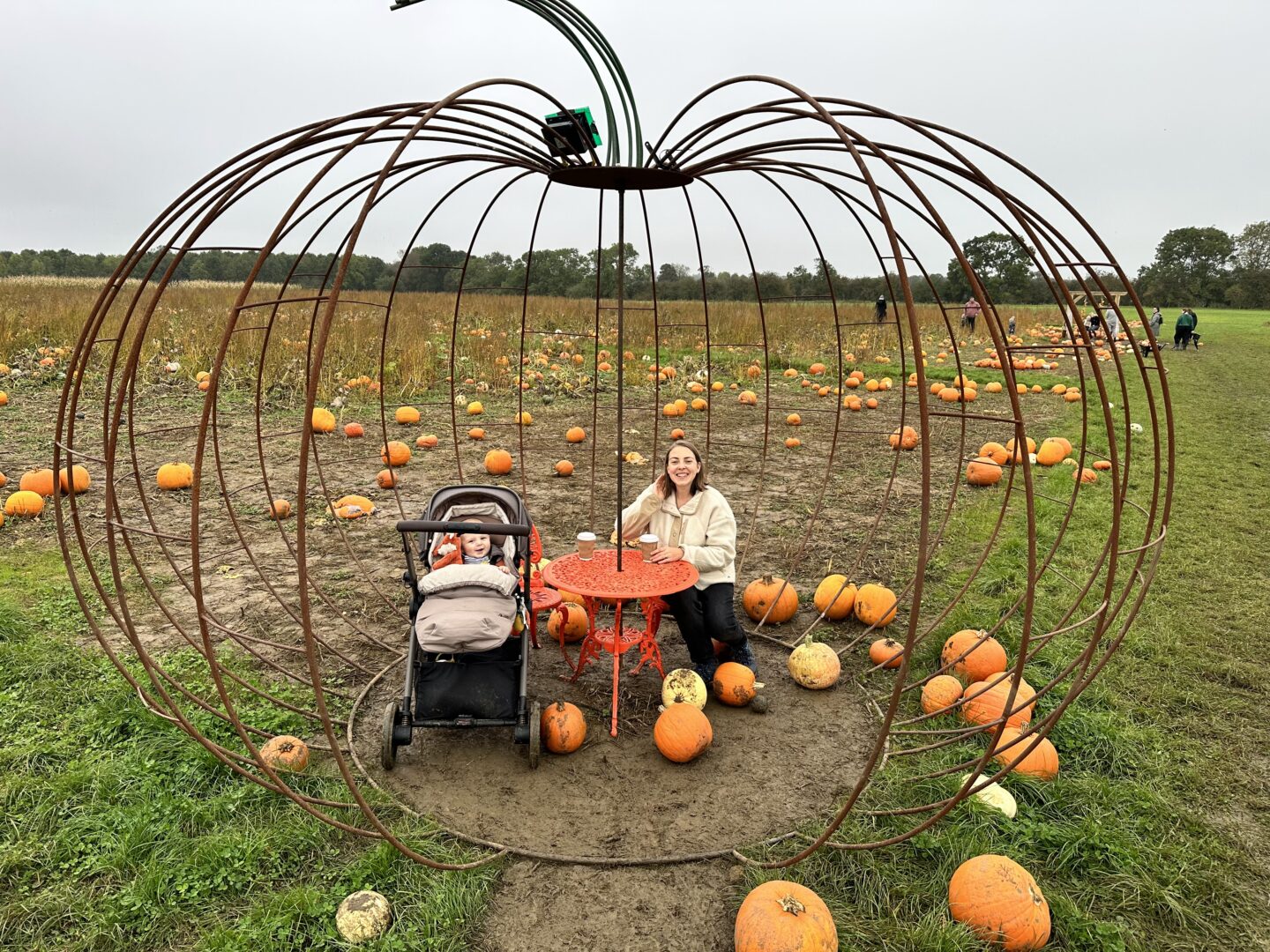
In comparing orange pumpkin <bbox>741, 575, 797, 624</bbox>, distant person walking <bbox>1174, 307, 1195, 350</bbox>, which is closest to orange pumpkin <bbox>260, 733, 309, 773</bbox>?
orange pumpkin <bbox>741, 575, 797, 624</bbox>

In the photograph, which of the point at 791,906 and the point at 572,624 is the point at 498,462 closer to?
the point at 572,624

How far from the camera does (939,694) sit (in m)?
4.19

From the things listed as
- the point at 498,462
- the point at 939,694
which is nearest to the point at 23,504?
the point at 498,462

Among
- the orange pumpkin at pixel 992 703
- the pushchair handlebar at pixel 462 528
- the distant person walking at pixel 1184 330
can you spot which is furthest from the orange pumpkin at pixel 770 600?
the distant person walking at pixel 1184 330

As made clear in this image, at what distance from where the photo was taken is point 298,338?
Answer: 15.1 m

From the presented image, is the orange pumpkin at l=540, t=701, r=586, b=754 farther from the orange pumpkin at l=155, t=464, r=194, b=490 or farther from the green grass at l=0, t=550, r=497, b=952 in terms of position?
the orange pumpkin at l=155, t=464, r=194, b=490

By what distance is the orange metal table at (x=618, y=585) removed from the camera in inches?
156

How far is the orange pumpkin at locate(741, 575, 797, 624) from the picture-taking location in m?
5.34

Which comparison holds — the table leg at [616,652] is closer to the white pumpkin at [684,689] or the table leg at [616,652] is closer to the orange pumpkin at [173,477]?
the white pumpkin at [684,689]

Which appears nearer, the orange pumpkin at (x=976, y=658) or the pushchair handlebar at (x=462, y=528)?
the pushchair handlebar at (x=462, y=528)

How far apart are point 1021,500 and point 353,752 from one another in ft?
23.1

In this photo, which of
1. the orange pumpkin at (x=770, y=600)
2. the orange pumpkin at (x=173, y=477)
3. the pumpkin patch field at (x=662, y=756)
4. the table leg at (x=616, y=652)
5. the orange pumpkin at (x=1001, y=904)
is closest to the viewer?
the orange pumpkin at (x=1001, y=904)

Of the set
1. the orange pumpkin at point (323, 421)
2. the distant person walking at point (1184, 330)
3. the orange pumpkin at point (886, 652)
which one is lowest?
the orange pumpkin at point (886, 652)

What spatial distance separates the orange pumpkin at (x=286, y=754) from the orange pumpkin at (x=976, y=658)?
3.32m
